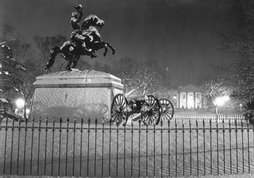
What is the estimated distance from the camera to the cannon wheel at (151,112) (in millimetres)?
13789

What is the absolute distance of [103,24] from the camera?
581 inches

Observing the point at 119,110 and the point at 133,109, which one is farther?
the point at 133,109

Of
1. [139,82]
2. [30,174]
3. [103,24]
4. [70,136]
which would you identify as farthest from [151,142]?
[139,82]

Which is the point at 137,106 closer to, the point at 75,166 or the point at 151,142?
the point at 151,142

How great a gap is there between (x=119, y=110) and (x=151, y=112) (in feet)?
6.18

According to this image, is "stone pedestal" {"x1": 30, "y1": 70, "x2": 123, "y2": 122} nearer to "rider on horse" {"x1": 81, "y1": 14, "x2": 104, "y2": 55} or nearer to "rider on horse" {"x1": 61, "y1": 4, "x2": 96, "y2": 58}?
"rider on horse" {"x1": 61, "y1": 4, "x2": 96, "y2": 58}

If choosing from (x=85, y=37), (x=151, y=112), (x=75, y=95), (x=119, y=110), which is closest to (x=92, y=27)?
(x=85, y=37)

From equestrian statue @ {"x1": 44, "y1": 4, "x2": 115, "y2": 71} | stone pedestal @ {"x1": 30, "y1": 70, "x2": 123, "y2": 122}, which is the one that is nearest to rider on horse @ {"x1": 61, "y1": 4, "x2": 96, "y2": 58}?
equestrian statue @ {"x1": 44, "y1": 4, "x2": 115, "y2": 71}

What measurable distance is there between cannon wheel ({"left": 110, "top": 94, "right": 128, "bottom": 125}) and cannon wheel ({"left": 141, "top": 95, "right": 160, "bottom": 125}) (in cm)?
106

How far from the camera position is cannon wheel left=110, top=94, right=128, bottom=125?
510 inches

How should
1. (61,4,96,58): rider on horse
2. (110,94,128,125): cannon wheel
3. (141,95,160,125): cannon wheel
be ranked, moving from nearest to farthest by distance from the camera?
1. (110,94,128,125): cannon wheel
2. (141,95,160,125): cannon wheel
3. (61,4,96,58): rider on horse

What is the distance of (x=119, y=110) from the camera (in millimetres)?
13094

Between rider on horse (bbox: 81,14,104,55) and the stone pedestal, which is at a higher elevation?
rider on horse (bbox: 81,14,104,55)

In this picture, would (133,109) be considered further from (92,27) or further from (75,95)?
(92,27)
